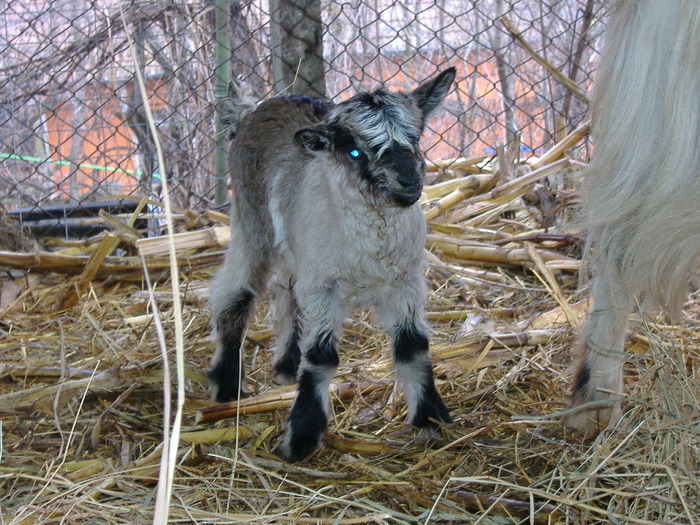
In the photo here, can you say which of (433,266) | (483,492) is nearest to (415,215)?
(483,492)

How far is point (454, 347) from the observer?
3740 millimetres

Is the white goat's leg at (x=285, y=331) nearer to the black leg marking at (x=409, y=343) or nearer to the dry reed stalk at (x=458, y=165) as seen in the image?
the black leg marking at (x=409, y=343)

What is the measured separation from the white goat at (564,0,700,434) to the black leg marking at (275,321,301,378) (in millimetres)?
1521

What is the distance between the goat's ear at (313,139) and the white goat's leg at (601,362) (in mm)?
1172

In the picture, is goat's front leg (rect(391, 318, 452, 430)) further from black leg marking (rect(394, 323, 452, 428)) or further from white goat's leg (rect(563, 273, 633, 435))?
white goat's leg (rect(563, 273, 633, 435))

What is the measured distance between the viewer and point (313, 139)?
301 cm

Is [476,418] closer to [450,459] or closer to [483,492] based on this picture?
[450,459]

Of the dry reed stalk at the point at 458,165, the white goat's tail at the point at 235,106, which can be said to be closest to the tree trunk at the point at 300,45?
the white goat's tail at the point at 235,106

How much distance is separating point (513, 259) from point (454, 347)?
1232 mm

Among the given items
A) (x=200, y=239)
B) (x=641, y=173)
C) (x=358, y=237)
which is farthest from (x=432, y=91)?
(x=200, y=239)

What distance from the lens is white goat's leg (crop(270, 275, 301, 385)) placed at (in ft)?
12.6

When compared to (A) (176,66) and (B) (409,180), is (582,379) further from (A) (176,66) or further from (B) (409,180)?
(A) (176,66)

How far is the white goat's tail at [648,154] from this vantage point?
2.38 m

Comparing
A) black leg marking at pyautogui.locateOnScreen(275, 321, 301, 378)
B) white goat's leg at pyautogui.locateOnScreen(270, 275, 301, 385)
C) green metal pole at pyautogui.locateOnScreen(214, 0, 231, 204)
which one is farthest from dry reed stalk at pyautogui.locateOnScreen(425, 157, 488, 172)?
black leg marking at pyautogui.locateOnScreen(275, 321, 301, 378)
